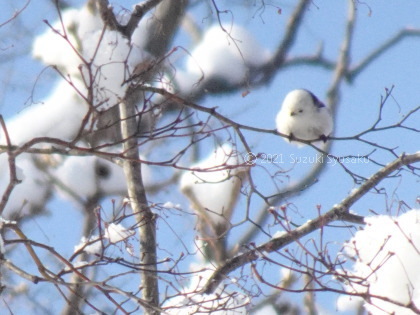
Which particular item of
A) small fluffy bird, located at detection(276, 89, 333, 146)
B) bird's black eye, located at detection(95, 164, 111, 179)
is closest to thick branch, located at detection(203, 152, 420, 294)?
small fluffy bird, located at detection(276, 89, 333, 146)

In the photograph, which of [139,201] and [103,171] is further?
[103,171]

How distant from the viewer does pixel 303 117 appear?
3512 mm

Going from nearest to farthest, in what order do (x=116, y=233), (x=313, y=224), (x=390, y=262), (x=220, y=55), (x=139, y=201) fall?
Answer: 1. (x=390, y=262)
2. (x=116, y=233)
3. (x=313, y=224)
4. (x=139, y=201)
5. (x=220, y=55)

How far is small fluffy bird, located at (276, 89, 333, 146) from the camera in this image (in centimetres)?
348

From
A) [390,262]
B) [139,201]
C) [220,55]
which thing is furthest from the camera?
[220,55]

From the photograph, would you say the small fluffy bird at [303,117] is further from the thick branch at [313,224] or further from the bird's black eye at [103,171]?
the bird's black eye at [103,171]

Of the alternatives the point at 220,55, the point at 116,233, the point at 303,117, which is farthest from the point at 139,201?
the point at 220,55

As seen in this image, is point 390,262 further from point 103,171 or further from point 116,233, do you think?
point 103,171

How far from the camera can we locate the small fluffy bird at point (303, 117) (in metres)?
3.48

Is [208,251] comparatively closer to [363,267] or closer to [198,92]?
[198,92]

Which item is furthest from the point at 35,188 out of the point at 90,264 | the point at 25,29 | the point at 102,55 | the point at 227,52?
the point at 90,264

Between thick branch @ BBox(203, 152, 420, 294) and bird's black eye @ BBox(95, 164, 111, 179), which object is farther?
bird's black eye @ BBox(95, 164, 111, 179)

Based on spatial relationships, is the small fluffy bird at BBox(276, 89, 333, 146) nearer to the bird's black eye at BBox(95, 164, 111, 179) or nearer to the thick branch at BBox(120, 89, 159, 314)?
the thick branch at BBox(120, 89, 159, 314)

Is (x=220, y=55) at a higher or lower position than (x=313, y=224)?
higher
